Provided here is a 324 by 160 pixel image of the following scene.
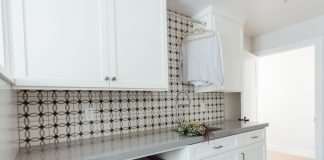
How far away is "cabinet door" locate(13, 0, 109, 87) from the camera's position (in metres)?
1.16

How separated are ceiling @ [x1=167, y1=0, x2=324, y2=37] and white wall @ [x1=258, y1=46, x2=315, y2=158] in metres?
1.52

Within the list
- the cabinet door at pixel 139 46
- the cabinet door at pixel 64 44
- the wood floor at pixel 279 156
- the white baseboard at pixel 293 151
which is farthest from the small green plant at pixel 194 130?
the white baseboard at pixel 293 151

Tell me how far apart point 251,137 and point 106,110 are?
161 cm

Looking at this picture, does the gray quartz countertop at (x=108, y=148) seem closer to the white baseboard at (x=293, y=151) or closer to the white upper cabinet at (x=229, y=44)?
the white upper cabinet at (x=229, y=44)

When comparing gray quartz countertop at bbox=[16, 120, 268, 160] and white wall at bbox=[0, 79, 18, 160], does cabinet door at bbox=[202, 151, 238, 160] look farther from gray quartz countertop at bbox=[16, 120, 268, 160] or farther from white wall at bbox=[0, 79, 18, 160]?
white wall at bbox=[0, 79, 18, 160]

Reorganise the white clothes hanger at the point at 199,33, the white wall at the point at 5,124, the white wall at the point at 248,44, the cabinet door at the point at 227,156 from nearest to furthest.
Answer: the white wall at the point at 5,124 < the cabinet door at the point at 227,156 < the white clothes hanger at the point at 199,33 < the white wall at the point at 248,44

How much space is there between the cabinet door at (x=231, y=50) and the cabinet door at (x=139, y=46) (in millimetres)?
903

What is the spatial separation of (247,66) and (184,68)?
3.87 ft

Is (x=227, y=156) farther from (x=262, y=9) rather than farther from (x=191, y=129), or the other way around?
(x=262, y=9)

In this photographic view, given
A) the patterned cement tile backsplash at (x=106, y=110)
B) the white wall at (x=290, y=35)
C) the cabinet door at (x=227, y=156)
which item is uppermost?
the white wall at (x=290, y=35)

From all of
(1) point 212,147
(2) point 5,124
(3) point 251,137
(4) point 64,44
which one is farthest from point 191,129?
(2) point 5,124

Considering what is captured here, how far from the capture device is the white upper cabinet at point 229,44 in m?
2.29

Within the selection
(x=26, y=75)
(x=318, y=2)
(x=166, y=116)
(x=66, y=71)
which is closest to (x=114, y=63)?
(x=66, y=71)

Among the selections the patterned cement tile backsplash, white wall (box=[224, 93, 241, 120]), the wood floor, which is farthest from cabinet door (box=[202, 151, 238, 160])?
the wood floor
